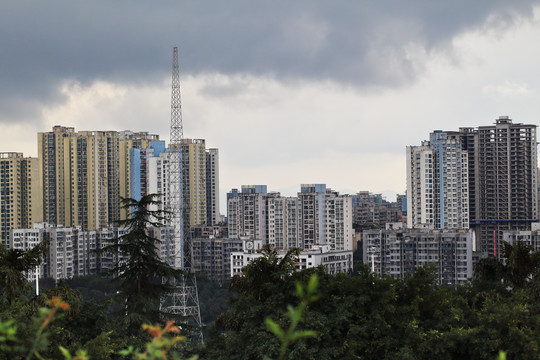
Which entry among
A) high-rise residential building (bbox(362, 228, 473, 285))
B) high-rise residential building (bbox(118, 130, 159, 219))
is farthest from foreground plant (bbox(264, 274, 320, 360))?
high-rise residential building (bbox(118, 130, 159, 219))

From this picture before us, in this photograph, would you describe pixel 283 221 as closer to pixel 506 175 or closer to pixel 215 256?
pixel 215 256

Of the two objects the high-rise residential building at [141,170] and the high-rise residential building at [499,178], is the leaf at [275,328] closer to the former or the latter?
the high-rise residential building at [499,178]

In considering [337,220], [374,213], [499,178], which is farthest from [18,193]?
[499,178]

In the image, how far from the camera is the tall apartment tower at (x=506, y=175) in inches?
→ 1411

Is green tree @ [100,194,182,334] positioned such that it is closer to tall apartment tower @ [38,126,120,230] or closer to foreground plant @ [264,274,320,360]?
foreground plant @ [264,274,320,360]

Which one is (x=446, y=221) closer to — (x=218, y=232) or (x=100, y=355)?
(x=218, y=232)

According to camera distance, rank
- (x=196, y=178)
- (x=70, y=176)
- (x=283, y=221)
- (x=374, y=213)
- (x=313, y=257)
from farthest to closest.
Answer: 1. (x=374, y=213)
2. (x=196, y=178)
3. (x=70, y=176)
4. (x=283, y=221)
5. (x=313, y=257)

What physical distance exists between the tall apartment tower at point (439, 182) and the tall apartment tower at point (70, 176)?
56.3 feet

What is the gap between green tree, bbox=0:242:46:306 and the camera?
7.05 metres

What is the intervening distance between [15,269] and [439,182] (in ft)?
91.6

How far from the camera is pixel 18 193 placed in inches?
1436

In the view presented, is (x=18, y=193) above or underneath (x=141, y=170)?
underneath

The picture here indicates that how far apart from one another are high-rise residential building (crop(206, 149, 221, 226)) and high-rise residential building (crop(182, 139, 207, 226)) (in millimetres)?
682

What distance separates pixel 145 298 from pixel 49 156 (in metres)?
31.9
